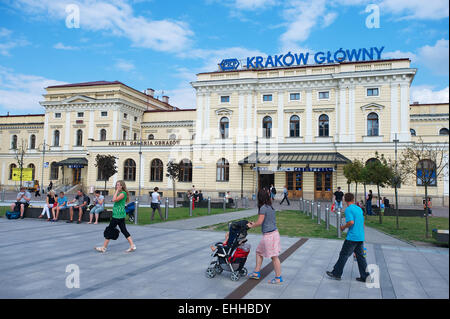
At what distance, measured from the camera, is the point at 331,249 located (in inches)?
405

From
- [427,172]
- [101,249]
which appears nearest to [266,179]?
[427,172]

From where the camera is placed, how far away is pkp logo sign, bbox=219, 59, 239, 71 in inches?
1533

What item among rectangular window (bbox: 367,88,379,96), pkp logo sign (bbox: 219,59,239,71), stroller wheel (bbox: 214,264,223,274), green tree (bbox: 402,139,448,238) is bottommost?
stroller wheel (bbox: 214,264,223,274)

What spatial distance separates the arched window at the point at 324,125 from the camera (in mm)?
35281

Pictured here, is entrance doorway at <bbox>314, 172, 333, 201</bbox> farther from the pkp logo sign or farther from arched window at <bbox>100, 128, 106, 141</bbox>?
arched window at <bbox>100, 128, 106, 141</bbox>

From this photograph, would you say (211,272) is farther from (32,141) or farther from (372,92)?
(32,141)

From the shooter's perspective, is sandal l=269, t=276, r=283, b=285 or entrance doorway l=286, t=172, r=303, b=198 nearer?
sandal l=269, t=276, r=283, b=285

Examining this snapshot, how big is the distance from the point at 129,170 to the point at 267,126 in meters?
17.4

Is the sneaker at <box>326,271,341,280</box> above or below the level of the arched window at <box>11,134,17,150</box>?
below

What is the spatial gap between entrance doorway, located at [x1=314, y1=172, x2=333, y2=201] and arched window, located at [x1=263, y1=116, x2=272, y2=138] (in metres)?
6.45

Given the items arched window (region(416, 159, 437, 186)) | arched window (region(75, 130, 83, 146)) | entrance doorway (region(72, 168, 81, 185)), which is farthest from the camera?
arched window (region(75, 130, 83, 146))

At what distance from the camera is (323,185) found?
34.3 meters

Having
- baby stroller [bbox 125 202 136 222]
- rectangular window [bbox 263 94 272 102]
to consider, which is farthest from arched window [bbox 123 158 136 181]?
baby stroller [bbox 125 202 136 222]

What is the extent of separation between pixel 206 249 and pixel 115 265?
2942mm
